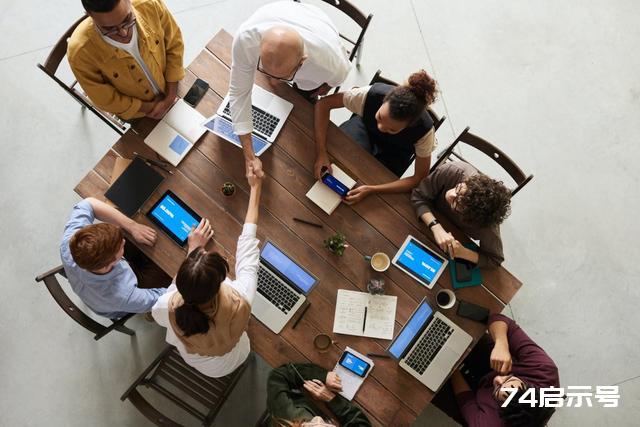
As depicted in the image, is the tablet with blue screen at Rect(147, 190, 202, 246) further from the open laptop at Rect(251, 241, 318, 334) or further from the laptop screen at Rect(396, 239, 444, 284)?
the laptop screen at Rect(396, 239, 444, 284)

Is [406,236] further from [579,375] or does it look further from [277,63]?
[579,375]

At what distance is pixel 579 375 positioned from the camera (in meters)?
3.17

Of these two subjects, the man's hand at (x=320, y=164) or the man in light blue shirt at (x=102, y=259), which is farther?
the man's hand at (x=320, y=164)

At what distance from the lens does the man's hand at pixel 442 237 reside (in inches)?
92.8

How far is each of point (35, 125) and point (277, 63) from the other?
89.0 inches

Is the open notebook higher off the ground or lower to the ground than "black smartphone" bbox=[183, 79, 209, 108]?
lower

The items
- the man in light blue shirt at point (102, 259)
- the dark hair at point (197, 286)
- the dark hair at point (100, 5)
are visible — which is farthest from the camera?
the man in light blue shirt at point (102, 259)

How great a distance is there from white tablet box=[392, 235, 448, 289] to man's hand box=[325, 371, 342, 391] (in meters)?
0.62

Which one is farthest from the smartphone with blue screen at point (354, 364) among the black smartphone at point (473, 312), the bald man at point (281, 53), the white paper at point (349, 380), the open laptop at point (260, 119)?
the open laptop at point (260, 119)

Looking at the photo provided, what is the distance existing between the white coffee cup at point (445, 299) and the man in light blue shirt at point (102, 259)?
1.38 metres

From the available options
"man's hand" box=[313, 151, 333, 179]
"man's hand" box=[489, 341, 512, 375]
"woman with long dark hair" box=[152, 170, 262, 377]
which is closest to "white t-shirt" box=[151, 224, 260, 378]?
"woman with long dark hair" box=[152, 170, 262, 377]

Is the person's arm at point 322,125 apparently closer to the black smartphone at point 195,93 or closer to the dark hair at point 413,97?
the dark hair at point 413,97

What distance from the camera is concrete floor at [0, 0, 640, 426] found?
9.83 ft

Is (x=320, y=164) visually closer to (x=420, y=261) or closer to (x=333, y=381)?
(x=420, y=261)
